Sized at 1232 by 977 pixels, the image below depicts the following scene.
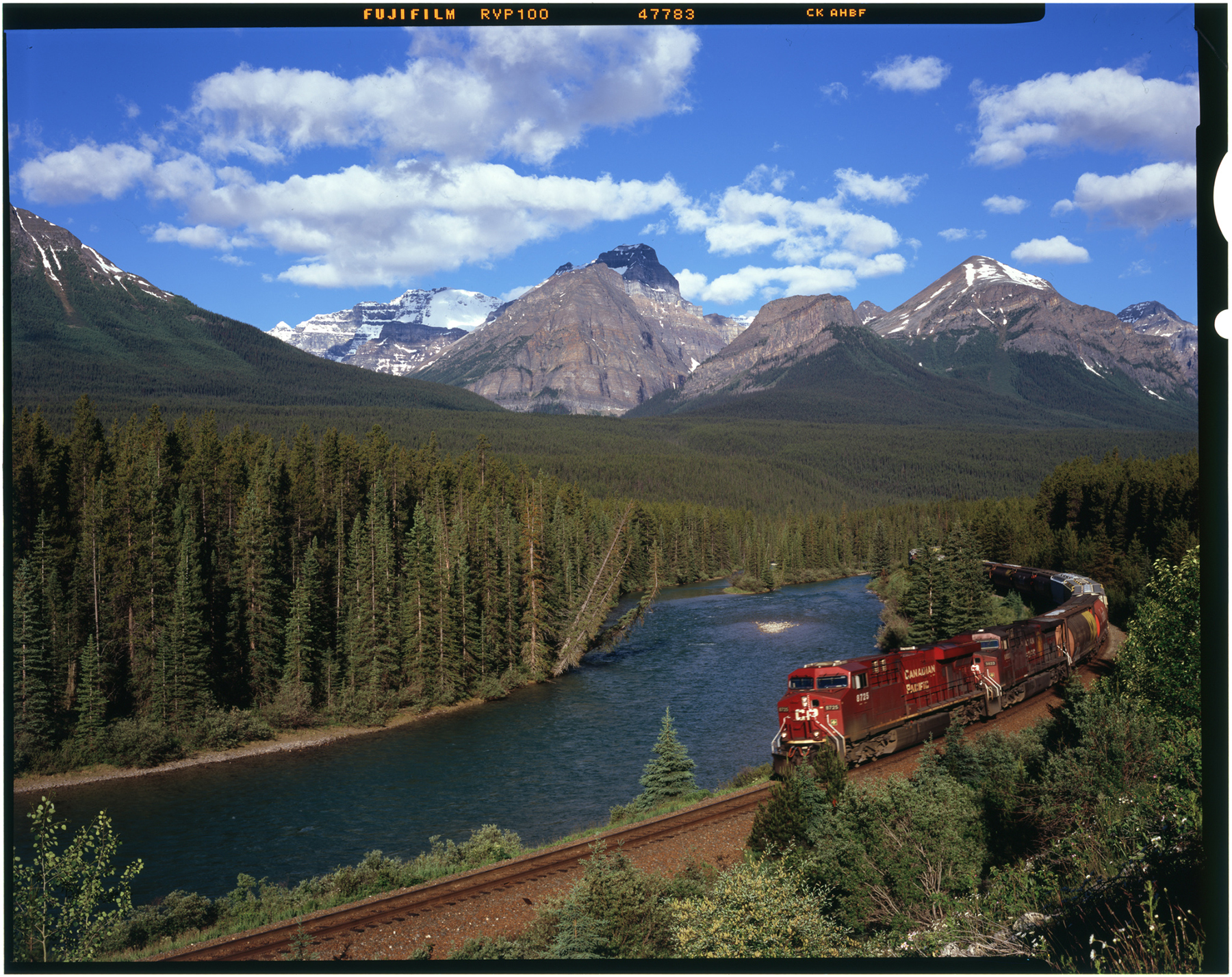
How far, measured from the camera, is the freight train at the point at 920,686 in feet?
78.2

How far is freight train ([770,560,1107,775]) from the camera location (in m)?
23.8

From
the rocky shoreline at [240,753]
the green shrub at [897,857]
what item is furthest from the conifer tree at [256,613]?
the green shrub at [897,857]

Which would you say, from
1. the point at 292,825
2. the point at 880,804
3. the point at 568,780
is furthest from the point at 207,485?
the point at 880,804

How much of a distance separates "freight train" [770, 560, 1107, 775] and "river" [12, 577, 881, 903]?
588 centimetres

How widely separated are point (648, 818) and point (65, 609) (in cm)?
2184

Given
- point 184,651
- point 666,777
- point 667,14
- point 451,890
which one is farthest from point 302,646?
point 667,14

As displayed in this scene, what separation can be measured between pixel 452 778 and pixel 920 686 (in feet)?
64.9

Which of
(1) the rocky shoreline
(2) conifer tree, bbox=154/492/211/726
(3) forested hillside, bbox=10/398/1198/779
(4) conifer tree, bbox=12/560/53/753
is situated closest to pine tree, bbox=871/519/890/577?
(3) forested hillside, bbox=10/398/1198/779

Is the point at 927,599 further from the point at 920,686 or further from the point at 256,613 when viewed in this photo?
the point at 256,613

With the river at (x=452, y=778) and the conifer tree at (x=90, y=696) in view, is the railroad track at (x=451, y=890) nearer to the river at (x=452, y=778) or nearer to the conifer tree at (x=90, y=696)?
the river at (x=452, y=778)

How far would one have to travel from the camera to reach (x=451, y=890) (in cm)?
1579

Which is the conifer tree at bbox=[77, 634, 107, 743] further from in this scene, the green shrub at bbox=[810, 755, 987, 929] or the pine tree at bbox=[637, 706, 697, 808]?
the green shrub at bbox=[810, 755, 987, 929]

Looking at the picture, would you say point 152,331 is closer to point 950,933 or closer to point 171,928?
point 171,928

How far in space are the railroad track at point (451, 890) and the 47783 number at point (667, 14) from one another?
36.4ft
